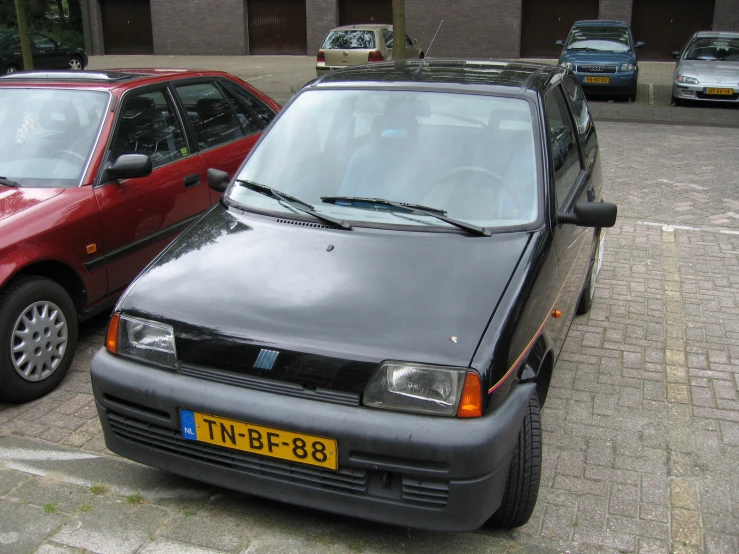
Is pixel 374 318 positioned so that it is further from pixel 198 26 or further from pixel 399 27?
pixel 198 26

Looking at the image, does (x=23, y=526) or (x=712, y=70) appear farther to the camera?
(x=712, y=70)

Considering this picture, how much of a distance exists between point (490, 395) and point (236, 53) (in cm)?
2759

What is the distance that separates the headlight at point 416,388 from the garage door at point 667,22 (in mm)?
24944

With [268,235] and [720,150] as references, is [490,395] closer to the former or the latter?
[268,235]

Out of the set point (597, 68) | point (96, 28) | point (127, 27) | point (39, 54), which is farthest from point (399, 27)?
point (96, 28)

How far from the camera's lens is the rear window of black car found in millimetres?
18312

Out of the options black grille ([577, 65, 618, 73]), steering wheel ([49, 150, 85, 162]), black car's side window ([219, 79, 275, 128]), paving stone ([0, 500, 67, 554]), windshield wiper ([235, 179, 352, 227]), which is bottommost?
paving stone ([0, 500, 67, 554])

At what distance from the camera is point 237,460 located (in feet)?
9.53

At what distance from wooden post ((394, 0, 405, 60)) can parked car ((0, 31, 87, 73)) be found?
34.2 feet

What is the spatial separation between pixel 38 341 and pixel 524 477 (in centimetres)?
267

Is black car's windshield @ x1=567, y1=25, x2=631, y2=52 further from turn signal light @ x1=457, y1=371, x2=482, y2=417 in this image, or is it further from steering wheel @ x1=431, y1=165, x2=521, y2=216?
turn signal light @ x1=457, y1=371, x2=482, y2=417

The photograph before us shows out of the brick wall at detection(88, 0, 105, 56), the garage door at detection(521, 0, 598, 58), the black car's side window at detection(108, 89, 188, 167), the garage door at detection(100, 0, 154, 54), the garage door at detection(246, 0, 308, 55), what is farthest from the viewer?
the garage door at detection(100, 0, 154, 54)

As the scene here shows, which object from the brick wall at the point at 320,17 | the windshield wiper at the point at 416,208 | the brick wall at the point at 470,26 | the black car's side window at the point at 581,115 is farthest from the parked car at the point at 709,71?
the brick wall at the point at 320,17

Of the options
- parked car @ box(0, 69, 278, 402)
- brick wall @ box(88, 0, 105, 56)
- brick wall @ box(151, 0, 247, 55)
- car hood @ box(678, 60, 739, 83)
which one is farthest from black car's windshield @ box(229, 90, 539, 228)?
brick wall @ box(88, 0, 105, 56)
